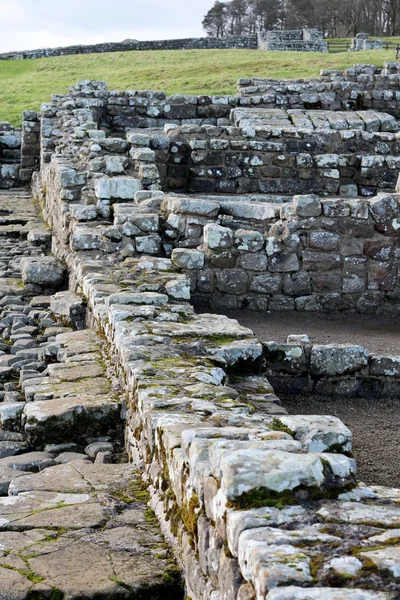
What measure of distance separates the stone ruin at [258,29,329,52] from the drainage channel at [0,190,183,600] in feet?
141

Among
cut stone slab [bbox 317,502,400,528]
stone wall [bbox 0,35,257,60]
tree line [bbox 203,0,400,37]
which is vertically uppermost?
tree line [bbox 203,0,400,37]

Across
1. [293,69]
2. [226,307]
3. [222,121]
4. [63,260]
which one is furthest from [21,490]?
[293,69]

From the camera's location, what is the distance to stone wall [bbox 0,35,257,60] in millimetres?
51372

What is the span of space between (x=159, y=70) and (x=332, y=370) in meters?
32.1

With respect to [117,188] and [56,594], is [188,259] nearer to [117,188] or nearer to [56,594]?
[117,188]

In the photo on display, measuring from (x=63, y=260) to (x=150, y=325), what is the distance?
5.43 m

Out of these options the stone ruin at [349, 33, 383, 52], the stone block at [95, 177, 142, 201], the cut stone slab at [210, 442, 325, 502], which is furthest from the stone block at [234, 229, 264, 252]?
the stone ruin at [349, 33, 383, 52]

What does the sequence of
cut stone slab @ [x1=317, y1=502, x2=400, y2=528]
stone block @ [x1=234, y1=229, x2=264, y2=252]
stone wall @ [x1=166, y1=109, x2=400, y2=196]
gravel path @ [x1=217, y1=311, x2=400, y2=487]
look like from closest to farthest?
cut stone slab @ [x1=317, y1=502, x2=400, y2=528], gravel path @ [x1=217, y1=311, x2=400, y2=487], stone block @ [x1=234, y1=229, x2=264, y2=252], stone wall @ [x1=166, y1=109, x2=400, y2=196]

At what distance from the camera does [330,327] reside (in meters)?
9.31

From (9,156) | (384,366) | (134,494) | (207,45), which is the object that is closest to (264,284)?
(384,366)

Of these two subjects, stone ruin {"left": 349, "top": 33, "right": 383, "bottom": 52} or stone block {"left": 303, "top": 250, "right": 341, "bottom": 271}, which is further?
stone ruin {"left": 349, "top": 33, "right": 383, "bottom": 52}

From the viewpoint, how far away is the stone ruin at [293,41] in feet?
164

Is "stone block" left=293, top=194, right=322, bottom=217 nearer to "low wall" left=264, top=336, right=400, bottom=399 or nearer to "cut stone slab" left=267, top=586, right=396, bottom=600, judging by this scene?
"low wall" left=264, top=336, right=400, bottom=399

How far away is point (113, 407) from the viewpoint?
6219 mm
